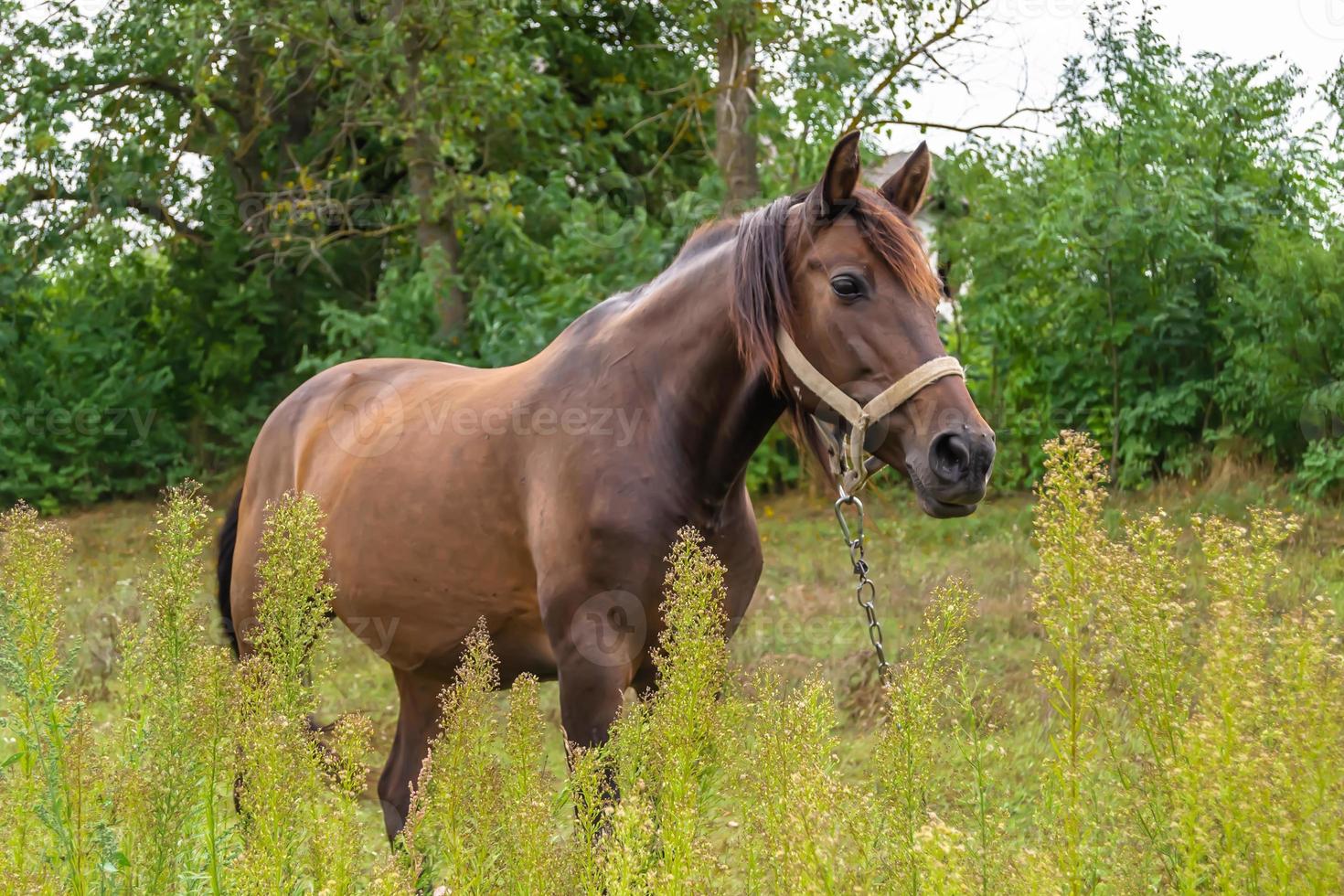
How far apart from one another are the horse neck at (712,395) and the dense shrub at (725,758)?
1.15m

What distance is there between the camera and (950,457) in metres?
2.62

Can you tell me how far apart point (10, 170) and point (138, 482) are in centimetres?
372

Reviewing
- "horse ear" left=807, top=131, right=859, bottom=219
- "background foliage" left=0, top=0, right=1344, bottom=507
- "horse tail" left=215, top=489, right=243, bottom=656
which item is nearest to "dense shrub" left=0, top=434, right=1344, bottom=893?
"horse ear" left=807, top=131, right=859, bottom=219

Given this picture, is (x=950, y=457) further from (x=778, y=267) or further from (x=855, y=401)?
(x=778, y=267)

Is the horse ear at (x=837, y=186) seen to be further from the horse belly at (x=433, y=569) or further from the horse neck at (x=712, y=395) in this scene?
the horse belly at (x=433, y=569)

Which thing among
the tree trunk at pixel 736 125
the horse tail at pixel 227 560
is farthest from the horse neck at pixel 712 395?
the tree trunk at pixel 736 125

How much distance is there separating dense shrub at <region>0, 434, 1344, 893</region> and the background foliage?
654cm

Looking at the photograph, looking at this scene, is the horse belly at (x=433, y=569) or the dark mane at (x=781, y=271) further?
the horse belly at (x=433, y=569)

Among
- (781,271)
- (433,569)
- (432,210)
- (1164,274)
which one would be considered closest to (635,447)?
(781,271)

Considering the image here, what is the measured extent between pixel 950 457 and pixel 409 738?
244 centimetres

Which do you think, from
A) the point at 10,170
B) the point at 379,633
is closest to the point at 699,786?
the point at 379,633

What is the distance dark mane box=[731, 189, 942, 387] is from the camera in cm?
284

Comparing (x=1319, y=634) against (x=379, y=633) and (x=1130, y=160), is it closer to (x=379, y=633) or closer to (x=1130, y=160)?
(x=379, y=633)

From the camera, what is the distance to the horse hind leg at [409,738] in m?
4.15
